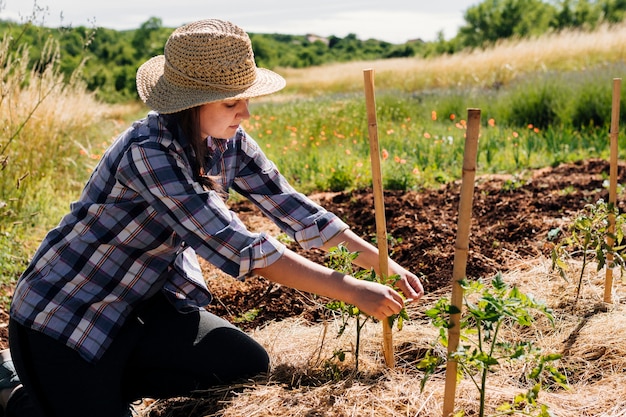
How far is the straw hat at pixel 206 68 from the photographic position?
6.47ft

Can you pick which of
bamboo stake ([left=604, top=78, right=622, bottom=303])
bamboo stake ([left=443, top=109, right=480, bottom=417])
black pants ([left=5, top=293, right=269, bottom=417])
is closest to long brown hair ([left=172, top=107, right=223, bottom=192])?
black pants ([left=5, top=293, right=269, bottom=417])

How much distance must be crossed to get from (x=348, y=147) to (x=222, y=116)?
5146 millimetres

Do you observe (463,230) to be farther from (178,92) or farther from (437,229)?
(437,229)

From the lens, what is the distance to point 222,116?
204 cm

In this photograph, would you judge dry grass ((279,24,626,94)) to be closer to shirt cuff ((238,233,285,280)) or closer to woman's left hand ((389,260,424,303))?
woman's left hand ((389,260,424,303))

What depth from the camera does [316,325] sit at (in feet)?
9.34

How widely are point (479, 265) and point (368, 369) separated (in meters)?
1.21

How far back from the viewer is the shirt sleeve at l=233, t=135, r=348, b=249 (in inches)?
91.2

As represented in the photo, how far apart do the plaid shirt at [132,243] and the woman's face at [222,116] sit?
10cm

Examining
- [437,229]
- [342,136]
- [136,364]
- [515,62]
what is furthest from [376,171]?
[515,62]

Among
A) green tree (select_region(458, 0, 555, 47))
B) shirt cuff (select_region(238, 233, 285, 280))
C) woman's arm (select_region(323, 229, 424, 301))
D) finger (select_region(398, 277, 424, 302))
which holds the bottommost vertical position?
finger (select_region(398, 277, 424, 302))

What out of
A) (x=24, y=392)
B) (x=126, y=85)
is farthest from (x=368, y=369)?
(x=126, y=85)

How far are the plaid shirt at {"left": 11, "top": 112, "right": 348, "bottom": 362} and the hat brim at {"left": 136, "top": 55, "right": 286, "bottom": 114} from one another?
7cm

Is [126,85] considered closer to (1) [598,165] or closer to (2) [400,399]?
(1) [598,165]
